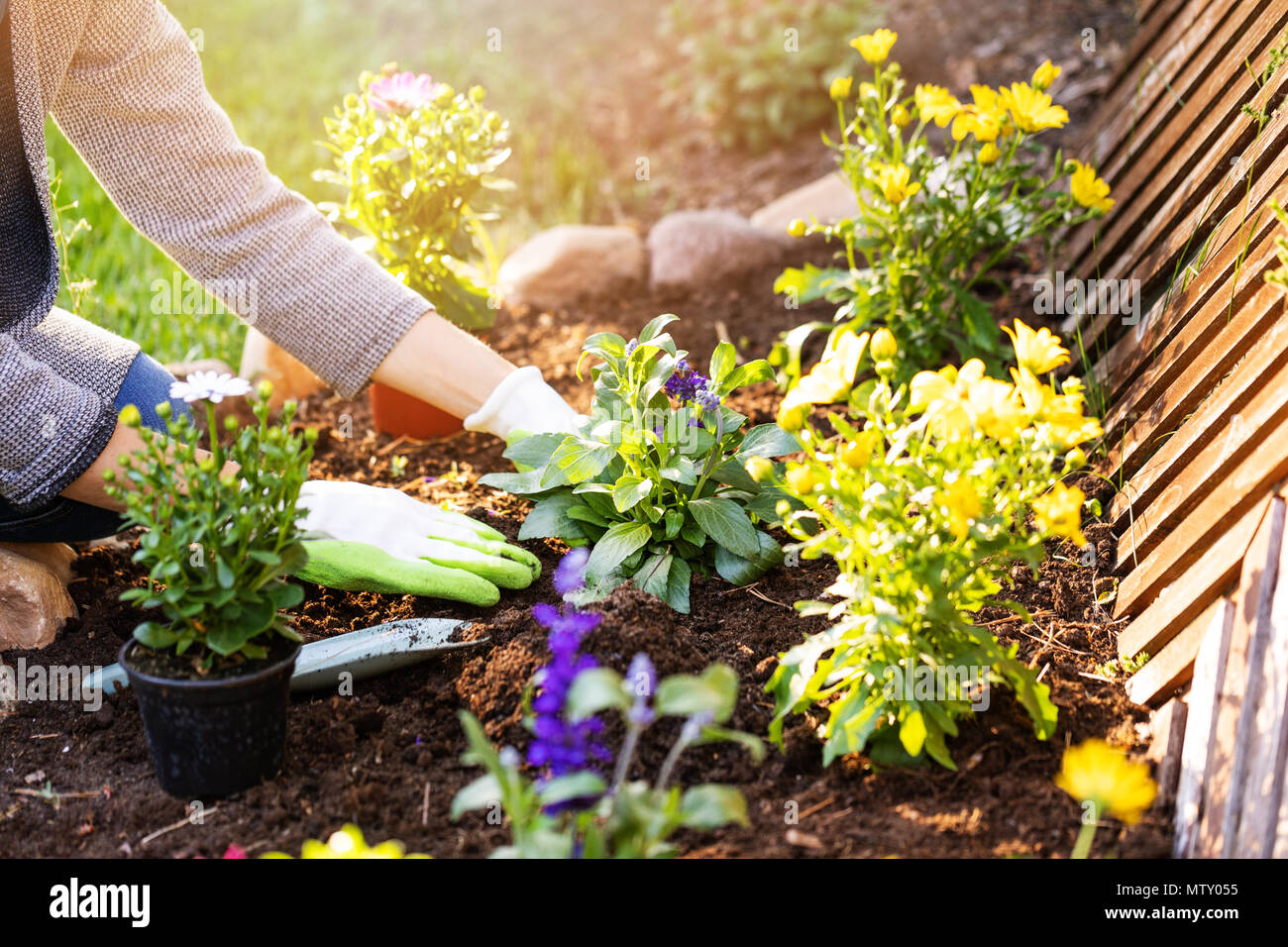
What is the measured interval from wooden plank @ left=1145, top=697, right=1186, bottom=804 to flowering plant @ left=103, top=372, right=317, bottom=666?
1.19m

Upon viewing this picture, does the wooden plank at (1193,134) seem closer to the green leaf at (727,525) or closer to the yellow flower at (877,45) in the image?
the yellow flower at (877,45)

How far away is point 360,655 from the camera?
1.72 meters

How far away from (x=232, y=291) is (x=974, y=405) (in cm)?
144

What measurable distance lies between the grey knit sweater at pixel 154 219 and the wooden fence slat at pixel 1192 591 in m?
1.42

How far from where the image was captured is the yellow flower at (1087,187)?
6.88 feet

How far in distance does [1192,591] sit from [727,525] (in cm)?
72

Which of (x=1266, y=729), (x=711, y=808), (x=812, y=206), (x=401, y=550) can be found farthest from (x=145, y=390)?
(x=812, y=206)

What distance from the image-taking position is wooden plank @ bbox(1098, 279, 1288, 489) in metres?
1.65

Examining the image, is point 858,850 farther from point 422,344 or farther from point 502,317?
point 502,317

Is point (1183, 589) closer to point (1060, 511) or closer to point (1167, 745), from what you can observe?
point (1167, 745)
